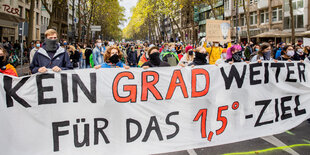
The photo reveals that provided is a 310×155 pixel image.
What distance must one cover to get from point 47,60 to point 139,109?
6.08 feet

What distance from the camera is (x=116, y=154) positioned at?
4031mm

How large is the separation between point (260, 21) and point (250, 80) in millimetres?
41698

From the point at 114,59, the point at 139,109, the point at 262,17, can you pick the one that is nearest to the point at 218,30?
the point at 114,59

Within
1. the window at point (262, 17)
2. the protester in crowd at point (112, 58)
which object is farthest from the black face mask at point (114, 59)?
the window at point (262, 17)

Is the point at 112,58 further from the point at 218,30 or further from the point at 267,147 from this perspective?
the point at 218,30

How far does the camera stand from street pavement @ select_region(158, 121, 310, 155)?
15.0ft

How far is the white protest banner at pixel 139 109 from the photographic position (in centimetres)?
379

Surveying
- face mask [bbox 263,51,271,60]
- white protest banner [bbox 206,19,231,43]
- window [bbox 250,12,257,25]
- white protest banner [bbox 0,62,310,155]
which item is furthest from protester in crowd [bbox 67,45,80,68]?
window [bbox 250,12,257,25]

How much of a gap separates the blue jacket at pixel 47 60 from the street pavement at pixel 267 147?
2.42 meters

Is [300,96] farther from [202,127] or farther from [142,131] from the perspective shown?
[142,131]

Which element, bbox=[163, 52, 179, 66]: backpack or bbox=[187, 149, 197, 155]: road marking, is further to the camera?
bbox=[163, 52, 179, 66]: backpack

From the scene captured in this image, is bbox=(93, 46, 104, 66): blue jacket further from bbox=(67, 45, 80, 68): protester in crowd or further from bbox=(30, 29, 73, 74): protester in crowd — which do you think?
bbox=(30, 29, 73, 74): protester in crowd

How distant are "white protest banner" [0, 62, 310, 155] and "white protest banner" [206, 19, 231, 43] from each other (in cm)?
708

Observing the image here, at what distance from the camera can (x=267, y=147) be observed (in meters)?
4.82
